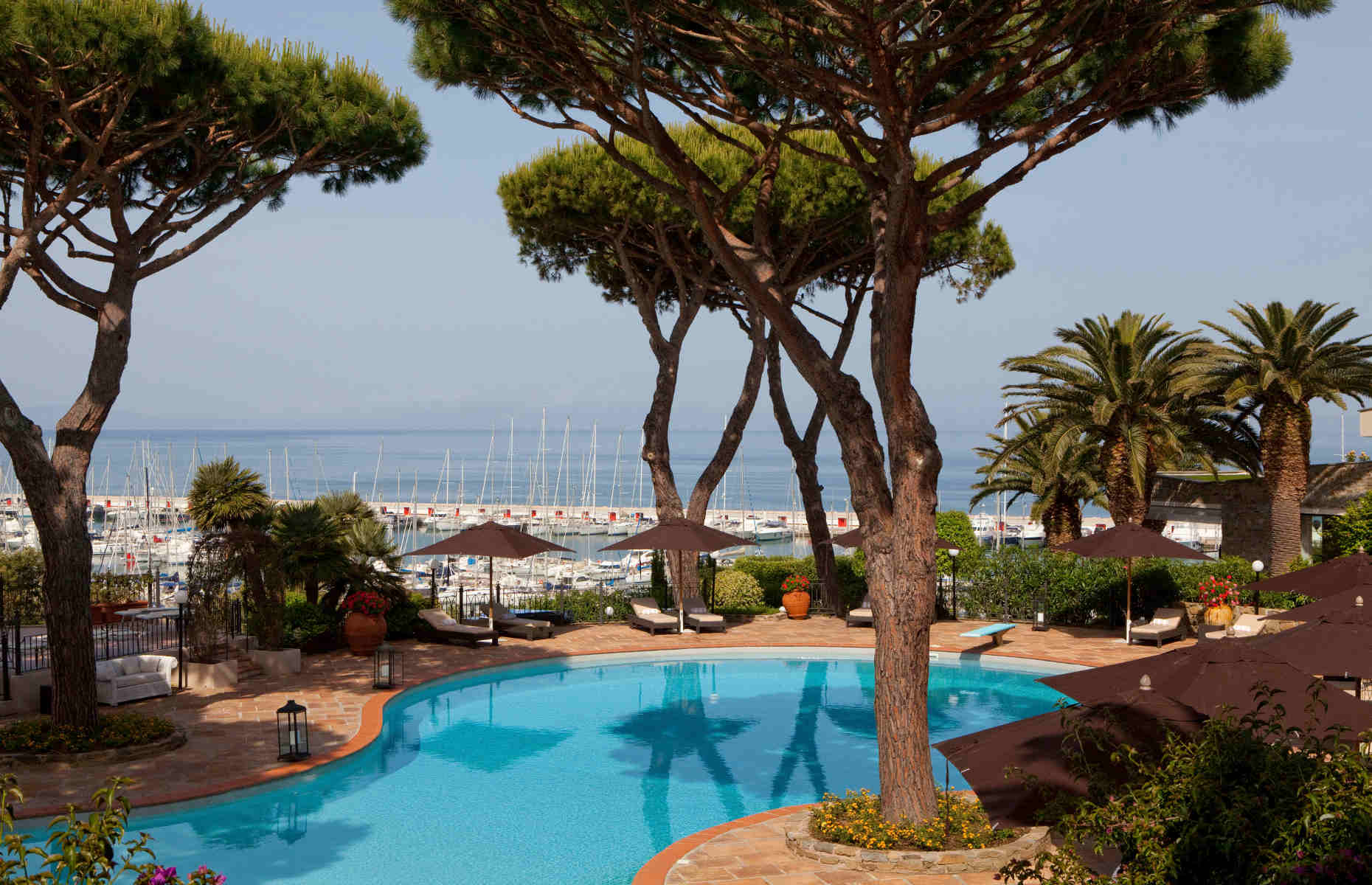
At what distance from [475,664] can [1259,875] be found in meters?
16.1

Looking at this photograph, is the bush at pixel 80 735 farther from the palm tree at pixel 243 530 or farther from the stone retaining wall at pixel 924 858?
the stone retaining wall at pixel 924 858

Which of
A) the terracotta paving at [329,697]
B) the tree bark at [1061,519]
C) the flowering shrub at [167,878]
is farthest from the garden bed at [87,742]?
the tree bark at [1061,519]

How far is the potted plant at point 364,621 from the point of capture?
19.8 metres

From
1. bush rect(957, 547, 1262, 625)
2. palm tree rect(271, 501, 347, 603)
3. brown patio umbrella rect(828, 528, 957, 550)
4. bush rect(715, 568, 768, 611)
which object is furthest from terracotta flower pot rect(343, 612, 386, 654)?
bush rect(957, 547, 1262, 625)

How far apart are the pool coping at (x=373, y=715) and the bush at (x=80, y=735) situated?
1.38m

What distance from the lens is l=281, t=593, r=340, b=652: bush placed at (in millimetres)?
19781

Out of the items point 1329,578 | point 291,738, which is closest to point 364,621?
point 291,738

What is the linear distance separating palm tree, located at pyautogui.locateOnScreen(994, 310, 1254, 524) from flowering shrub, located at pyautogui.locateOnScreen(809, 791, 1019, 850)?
599 inches

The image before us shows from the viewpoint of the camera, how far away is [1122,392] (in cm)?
2372

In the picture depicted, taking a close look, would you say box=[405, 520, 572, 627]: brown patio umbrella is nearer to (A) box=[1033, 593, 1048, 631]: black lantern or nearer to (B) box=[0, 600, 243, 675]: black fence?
(B) box=[0, 600, 243, 675]: black fence

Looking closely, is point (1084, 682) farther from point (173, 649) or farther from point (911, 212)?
point (173, 649)

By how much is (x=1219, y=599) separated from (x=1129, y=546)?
2526 mm

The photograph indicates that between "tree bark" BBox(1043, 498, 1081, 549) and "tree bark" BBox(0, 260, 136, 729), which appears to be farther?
"tree bark" BBox(1043, 498, 1081, 549)

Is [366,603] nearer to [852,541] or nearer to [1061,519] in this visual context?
[852,541]
